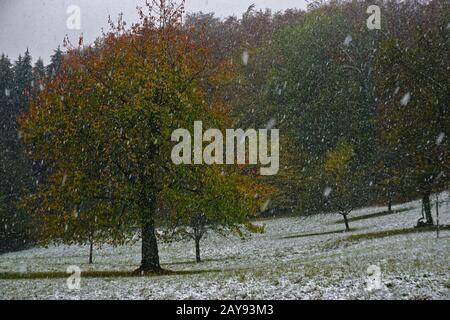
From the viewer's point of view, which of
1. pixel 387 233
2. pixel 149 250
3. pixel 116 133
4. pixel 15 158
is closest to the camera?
pixel 116 133

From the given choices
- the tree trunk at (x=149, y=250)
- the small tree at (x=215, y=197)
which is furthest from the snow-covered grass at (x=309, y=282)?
the small tree at (x=215, y=197)

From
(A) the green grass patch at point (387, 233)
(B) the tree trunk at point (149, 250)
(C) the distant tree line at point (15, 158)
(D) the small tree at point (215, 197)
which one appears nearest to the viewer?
(D) the small tree at point (215, 197)

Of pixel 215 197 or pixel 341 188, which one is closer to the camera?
pixel 215 197

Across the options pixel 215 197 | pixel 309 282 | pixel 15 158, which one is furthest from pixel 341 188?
pixel 15 158

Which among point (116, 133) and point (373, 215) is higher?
point (116, 133)

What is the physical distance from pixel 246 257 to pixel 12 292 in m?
18.4

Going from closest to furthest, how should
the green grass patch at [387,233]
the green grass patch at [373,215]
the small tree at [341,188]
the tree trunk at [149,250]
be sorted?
the tree trunk at [149,250]
the green grass patch at [387,233]
the small tree at [341,188]
the green grass patch at [373,215]

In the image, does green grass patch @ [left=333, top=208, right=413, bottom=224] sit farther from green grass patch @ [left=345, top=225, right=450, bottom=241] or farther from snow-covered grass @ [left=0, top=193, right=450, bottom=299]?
snow-covered grass @ [left=0, top=193, right=450, bottom=299]

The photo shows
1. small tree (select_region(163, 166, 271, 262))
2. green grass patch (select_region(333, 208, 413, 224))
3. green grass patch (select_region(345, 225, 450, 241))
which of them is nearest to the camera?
small tree (select_region(163, 166, 271, 262))

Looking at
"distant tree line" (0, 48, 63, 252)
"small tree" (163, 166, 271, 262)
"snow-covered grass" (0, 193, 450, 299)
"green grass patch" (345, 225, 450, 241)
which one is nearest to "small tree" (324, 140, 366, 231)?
"green grass patch" (345, 225, 450, 241)

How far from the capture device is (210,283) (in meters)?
17.5

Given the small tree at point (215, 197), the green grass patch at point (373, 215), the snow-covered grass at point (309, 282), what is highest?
the small tree at point (215, 197)

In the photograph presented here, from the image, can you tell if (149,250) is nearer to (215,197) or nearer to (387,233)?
(215,197)

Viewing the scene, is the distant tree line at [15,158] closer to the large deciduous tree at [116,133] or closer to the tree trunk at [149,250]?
the large deciduous tree at [116,133]
